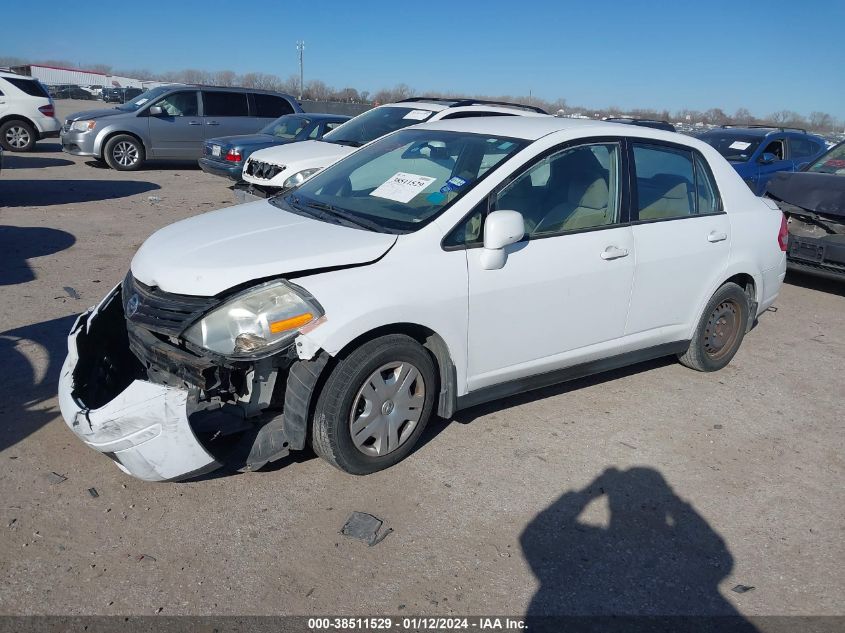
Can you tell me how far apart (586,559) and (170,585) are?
1.81m

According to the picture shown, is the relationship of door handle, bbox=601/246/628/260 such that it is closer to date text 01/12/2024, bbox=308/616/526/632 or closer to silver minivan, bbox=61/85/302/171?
date text 01/12/2024, bbox=308/616/526/632

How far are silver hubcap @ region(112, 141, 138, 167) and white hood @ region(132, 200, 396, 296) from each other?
475 inches

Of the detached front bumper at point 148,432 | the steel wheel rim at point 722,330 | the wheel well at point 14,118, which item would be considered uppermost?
the wheel well at point 14,118

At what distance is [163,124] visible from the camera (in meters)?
15.0

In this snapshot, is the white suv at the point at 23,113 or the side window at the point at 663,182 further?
the white suv at the point at 23,113

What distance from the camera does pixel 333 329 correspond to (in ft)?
11.0

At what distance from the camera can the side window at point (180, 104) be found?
15055 millimetres

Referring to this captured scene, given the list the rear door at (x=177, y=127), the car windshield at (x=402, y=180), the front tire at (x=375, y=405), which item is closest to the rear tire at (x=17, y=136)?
the rear door at (x=177, y=127)

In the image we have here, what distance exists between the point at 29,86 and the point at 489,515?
57.5ft

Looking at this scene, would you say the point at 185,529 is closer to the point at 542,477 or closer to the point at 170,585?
the point at 170,585

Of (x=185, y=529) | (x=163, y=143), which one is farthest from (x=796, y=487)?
(x=163, y=143)

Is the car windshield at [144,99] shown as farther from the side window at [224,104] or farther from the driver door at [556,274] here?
the driver door at [556,274]

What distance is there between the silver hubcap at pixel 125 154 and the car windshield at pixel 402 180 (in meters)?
11.5

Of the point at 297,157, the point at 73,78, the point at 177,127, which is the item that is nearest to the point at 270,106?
the point at 177,127
